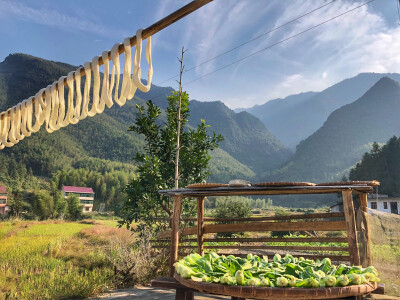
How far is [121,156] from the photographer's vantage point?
266 ft

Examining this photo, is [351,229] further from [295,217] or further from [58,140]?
[58,140]

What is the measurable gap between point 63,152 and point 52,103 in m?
78.3

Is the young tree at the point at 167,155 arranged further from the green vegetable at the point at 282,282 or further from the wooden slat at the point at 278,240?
the green vegetable at the point at 282,282

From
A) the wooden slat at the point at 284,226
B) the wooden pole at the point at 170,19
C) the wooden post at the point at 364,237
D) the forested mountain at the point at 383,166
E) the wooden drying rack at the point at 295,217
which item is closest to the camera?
the wooden pole at the point at 170,19

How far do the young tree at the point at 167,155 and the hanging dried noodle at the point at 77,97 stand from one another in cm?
349

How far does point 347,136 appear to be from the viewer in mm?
124938

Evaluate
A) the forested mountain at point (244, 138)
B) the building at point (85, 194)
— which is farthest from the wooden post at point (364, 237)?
the forested mountain at point (244, 138)

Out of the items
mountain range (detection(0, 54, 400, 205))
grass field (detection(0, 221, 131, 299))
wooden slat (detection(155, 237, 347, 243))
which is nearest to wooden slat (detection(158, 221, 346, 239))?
wooden slat (detection(155, 237, 347, 243))

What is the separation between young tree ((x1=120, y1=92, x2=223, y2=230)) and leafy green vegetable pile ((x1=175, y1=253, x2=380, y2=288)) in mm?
4962

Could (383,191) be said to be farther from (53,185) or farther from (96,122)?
(96,122)

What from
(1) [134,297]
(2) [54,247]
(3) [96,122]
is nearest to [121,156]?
(3) [96,122]

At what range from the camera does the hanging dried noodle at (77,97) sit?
84.1 inches

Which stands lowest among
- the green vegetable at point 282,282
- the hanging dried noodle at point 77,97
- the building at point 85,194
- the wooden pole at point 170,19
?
the green vegetable at point 282,282

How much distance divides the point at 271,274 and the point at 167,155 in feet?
19.6
